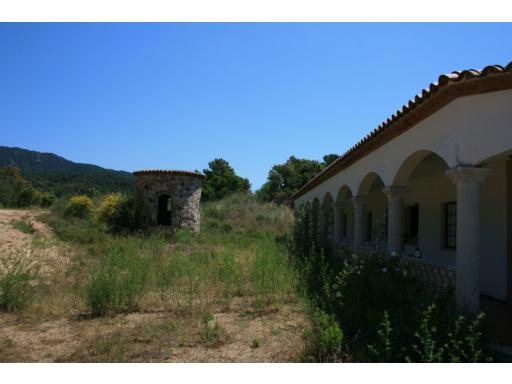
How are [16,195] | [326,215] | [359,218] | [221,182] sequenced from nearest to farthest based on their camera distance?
[359,218] → [326,215] → [16,195] → [221,182]

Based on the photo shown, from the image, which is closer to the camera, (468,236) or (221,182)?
(468,236)

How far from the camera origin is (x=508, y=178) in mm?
6176

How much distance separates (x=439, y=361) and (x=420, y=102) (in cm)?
341

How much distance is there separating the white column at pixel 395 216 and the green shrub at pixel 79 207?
16616 millimetres

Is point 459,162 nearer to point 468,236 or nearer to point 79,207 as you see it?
point 468,236

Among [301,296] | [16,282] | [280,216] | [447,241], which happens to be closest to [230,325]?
[301,296]

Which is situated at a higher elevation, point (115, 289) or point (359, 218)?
point (359, 218)

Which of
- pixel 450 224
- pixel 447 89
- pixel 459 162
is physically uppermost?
pixel 447 89

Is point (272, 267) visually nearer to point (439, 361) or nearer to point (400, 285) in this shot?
point (400, 285)

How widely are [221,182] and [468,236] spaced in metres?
38.4

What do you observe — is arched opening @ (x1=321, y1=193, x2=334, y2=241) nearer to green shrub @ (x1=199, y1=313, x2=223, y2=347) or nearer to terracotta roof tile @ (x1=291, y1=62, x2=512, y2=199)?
terracotta roof tile @ (x1=291, y1=62, x2=512, y2=199)

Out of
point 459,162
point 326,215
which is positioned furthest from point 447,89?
point 326,215

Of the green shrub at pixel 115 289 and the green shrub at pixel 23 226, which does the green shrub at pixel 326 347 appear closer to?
the green shrub at pixel 115 289

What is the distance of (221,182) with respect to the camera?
42.6m
